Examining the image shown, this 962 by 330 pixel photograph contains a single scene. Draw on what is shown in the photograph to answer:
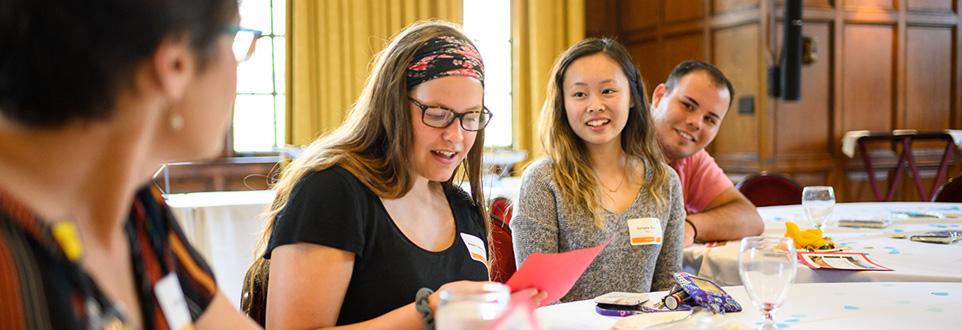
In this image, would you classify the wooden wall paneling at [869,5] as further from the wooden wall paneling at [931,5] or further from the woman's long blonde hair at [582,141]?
the woman's long blonde hair at [582,141]

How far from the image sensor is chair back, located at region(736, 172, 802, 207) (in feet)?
12.7

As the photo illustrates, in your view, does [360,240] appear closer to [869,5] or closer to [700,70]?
[700,70]

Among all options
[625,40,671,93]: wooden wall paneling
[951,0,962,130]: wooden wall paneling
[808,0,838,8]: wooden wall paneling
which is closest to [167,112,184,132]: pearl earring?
[808,0,838,8]: wooden wall paneling

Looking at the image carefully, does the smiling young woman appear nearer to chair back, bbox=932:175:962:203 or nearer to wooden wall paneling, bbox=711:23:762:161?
chair back, bbox=932:175:962:203

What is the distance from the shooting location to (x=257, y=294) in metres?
1.44

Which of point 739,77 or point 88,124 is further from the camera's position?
point 739,77

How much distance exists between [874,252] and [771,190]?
5.84 feet

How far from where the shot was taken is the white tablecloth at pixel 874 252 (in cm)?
188

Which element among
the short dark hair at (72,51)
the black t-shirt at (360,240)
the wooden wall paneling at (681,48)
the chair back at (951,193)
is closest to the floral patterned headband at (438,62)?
the black t-shirt at (360,240)

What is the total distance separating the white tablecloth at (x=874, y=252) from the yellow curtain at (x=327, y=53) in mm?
4615

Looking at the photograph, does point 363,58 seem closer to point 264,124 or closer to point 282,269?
point 264,124

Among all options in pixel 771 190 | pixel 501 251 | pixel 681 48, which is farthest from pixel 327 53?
pixel 501 251

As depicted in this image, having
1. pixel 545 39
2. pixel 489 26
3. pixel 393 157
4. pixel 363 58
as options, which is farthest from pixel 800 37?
pixel 393 157

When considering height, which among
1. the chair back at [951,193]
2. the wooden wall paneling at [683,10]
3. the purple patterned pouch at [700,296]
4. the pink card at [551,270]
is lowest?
the chair back at [951,193]
